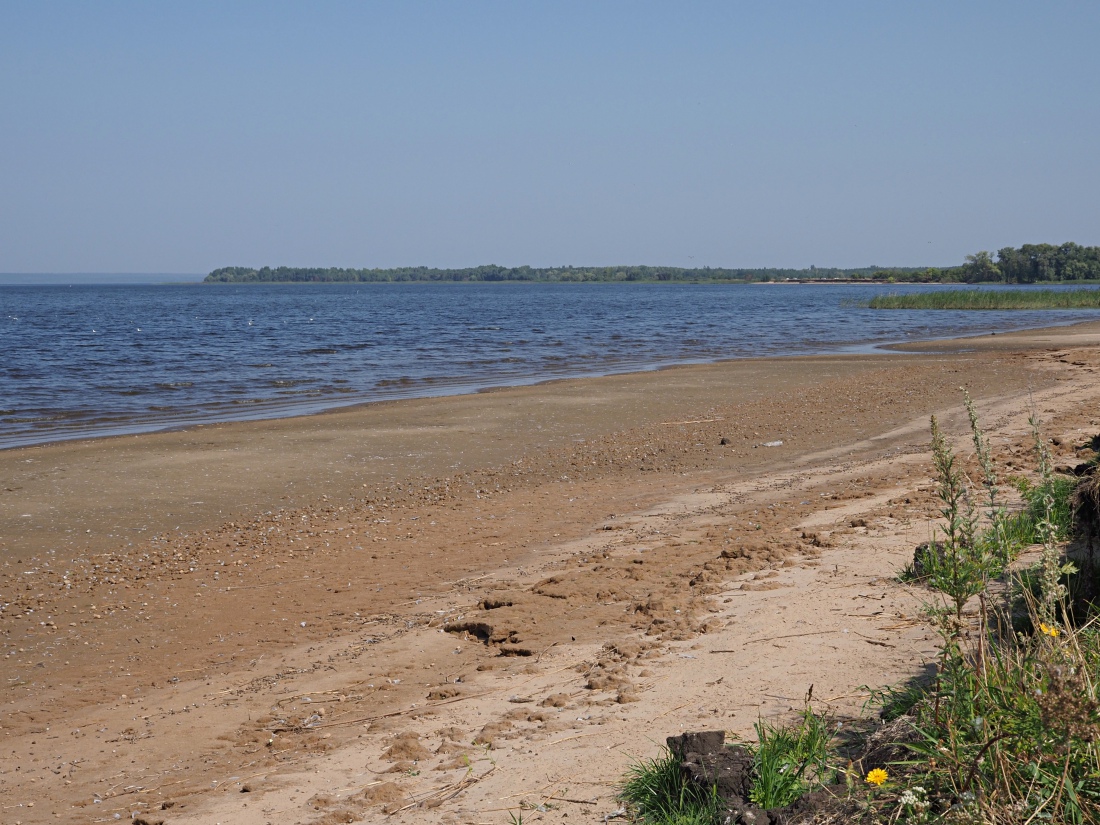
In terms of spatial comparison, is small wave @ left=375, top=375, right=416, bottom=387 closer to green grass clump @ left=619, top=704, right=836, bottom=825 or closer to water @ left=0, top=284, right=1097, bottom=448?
water @ left=0, top=284, right=1097, bottom=448

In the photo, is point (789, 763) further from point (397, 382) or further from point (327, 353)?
point (327, 353)

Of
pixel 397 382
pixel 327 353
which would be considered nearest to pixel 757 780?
pixel 397 382

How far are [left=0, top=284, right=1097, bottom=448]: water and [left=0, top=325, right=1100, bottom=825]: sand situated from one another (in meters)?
7.62

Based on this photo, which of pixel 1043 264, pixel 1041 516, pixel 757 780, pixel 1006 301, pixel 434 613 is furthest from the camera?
pixel 1043 264

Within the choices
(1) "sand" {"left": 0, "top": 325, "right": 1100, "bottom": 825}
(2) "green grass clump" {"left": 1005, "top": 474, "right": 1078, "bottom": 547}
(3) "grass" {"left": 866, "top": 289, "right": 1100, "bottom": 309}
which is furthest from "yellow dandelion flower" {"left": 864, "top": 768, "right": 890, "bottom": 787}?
(3) "grass" {"left": 866, "top": 289, "right": 1100, "bottom": 309}

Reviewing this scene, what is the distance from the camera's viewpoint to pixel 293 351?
35250mm

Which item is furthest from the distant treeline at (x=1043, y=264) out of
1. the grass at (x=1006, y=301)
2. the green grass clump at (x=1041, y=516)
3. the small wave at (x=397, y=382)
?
the green grass clump at (x=1041, y=516)

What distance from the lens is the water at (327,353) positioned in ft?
67.5

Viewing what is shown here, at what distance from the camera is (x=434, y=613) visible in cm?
625

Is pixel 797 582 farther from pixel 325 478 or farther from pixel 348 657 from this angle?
pixel 325 478

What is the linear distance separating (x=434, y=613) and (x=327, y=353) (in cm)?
2926

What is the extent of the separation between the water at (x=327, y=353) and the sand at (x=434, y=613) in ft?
25.0

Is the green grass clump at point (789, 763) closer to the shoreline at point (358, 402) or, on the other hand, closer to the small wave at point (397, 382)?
the shoreline at point (358, 402)

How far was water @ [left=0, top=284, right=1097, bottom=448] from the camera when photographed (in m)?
20.6
